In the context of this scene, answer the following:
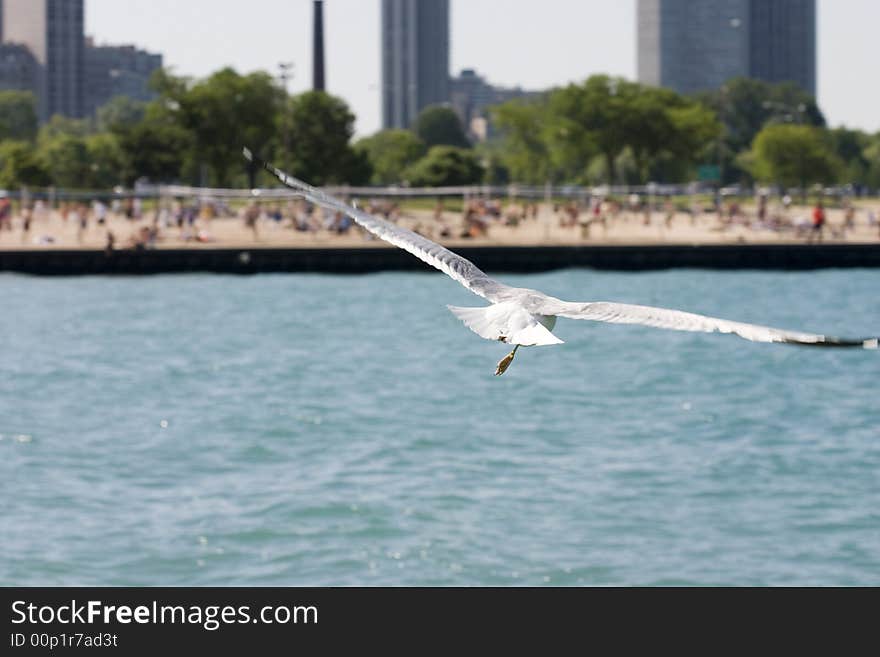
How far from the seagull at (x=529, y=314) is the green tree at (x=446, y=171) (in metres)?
99.0

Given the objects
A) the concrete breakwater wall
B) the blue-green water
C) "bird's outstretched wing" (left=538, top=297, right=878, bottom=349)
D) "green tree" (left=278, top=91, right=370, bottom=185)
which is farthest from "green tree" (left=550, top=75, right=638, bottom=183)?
"bird's outstretched wing" (left=538, top=297, right=878, bottom=349)

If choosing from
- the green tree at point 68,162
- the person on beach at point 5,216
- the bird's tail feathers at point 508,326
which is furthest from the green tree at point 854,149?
the bird's tail feathers at point 508,326

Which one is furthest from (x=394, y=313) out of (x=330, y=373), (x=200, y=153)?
(x=200, y=153)

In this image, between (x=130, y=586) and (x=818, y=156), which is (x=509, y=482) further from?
(x=818, y=156)

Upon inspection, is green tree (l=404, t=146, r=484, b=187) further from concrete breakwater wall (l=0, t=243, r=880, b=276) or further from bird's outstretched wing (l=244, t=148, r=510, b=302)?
bird's outstretched wing (l=244, t=148, r=510, b=302)

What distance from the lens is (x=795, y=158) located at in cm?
12000

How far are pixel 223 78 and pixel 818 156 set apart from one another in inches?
1792

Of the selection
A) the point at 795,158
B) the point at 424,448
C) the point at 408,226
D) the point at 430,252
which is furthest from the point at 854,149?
the point at 430,252

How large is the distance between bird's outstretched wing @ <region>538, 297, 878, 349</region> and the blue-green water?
11.5m

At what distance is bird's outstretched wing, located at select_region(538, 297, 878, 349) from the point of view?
823 cm

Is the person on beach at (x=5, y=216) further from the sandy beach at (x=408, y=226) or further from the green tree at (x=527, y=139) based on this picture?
the green tree at (x=527, y=139)

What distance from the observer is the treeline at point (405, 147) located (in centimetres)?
9669

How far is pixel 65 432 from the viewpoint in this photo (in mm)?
32812
